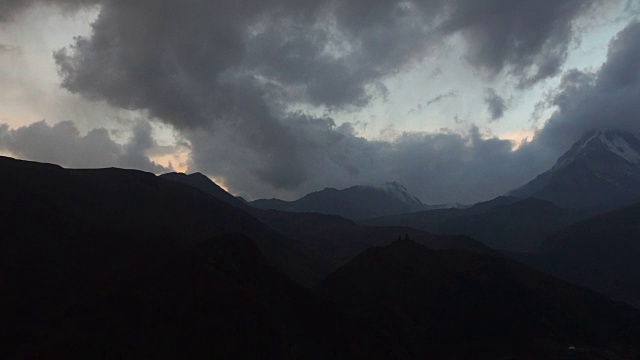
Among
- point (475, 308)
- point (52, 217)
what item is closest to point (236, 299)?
point (475, 308)

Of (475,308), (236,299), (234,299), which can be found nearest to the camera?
(234,299)

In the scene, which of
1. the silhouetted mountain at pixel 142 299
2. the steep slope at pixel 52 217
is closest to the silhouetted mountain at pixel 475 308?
the silhouetted mountain at pixel 142 299

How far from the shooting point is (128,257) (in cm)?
13912

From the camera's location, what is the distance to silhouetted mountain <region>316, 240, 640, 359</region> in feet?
420

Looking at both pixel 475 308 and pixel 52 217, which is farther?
pixel 52 217

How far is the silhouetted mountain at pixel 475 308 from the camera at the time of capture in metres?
128

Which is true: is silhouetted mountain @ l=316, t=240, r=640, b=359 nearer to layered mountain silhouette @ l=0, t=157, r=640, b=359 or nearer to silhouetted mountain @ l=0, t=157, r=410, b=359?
layered mountain silhouette @ l=0, t=157, r=640, b=359

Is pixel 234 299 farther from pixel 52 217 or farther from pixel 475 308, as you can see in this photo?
pixel 52 217

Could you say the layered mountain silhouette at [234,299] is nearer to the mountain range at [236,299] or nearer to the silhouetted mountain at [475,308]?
the mountain range at [236,299]

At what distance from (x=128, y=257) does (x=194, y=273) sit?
48.5 meters

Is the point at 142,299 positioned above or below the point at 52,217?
below

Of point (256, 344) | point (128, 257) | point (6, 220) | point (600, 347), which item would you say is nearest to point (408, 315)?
point (600, 347)

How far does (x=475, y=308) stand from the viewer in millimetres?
146625

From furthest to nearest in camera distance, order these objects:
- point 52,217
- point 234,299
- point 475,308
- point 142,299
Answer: point 52,217, point 475,308, point 234,299, point 142,299
